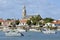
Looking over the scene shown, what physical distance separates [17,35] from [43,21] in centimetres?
8677

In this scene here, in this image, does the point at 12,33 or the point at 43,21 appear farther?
the point at 43,21

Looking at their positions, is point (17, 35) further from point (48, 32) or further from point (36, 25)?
point (36, 25)

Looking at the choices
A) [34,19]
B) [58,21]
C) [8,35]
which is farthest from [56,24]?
Result: [8,35]

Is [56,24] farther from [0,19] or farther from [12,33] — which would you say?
[12,33]

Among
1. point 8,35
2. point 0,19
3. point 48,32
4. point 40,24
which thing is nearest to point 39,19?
point 40,24

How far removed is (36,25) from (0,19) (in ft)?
158

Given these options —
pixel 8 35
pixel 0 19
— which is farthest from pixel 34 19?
pixel 8 35

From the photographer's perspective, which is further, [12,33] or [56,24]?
[56,24]

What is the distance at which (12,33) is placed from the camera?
268 ft

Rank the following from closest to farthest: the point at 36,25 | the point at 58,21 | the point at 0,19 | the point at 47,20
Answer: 1. the point at 36,25
2. the point at 47,20
3. the point at 58,21
4. the point at 0,19

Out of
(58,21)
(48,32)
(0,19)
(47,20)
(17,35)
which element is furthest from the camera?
(0,19)

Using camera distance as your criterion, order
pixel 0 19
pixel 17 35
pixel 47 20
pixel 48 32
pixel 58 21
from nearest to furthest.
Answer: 1. pixel 17 35
2. pixel 48 32
3. pixel 47 20
4. pixel 58 21
5. pixel 0 19

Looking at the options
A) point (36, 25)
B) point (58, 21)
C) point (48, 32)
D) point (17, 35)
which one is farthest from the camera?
point (58, 21)

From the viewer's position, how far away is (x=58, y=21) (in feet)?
589
